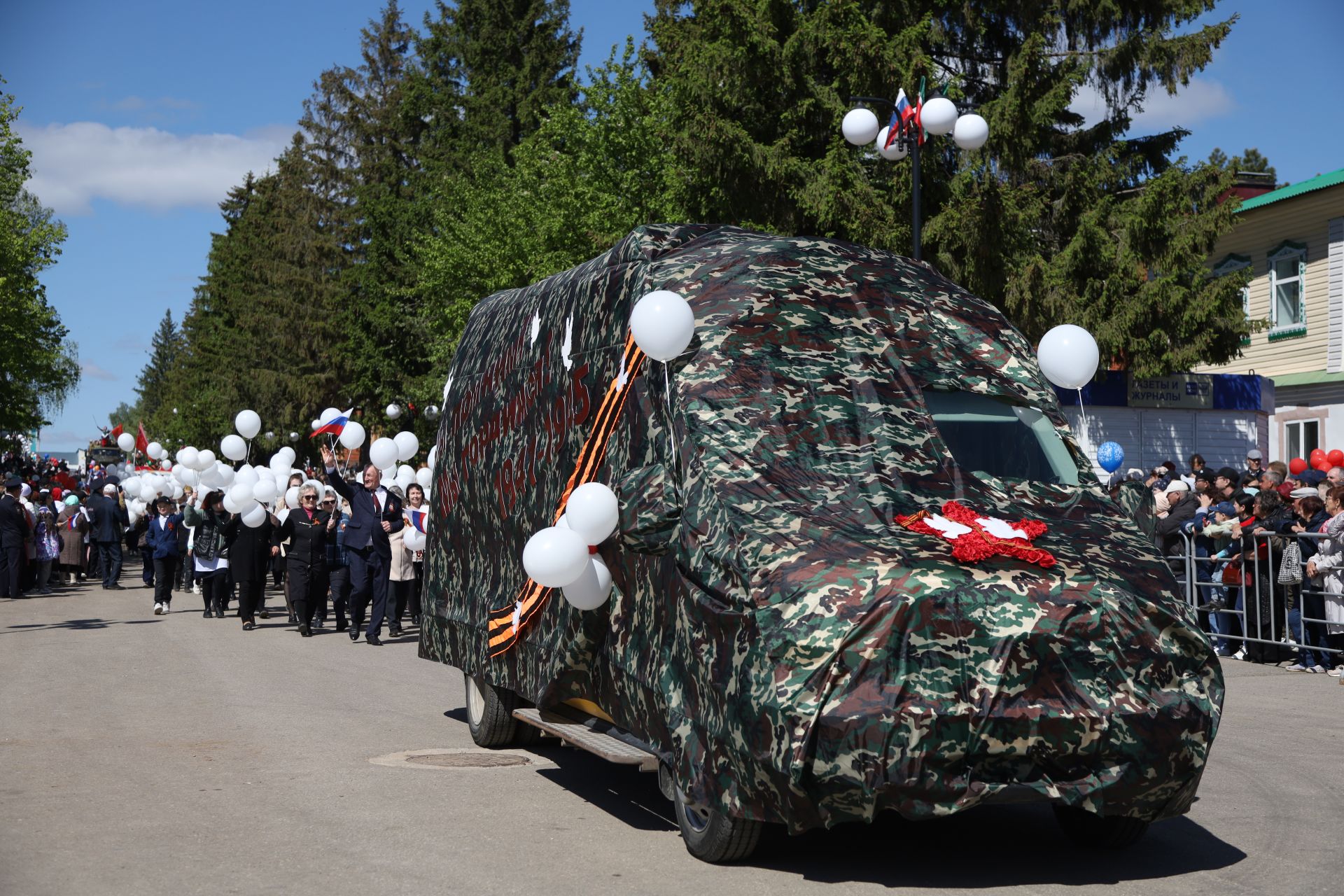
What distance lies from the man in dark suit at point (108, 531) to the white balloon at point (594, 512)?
24992 mm

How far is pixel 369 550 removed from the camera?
723 inches

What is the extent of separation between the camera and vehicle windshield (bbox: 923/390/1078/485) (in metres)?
6.80

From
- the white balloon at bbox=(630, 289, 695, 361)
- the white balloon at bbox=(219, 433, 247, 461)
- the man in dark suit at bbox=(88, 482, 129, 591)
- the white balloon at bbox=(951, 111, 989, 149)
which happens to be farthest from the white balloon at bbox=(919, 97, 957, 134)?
the man in dark suit at bbox=(88, 482, 129, 591)

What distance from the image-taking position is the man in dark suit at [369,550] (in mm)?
18328

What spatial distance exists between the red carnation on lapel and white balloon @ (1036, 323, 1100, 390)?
186 centimetres

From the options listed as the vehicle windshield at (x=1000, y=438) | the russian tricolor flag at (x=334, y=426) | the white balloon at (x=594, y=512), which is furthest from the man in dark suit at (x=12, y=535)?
the vehicle windshield at (x=1000, y=438)

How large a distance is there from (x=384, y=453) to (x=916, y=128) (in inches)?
298

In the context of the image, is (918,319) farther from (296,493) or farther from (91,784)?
(296,493)

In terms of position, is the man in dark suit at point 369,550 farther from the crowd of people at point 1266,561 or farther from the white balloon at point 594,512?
the white balloon at point 594,512

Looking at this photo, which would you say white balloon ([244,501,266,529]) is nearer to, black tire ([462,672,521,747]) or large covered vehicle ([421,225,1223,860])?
black tire ([462,672,521,747])

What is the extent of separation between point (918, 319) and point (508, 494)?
121 inches

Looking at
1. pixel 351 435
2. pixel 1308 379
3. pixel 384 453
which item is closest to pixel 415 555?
pixel 384 453

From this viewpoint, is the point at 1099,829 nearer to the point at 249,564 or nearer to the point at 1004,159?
the point at 249,564

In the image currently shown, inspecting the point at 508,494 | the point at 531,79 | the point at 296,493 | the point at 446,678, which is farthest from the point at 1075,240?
the point at 531,79
